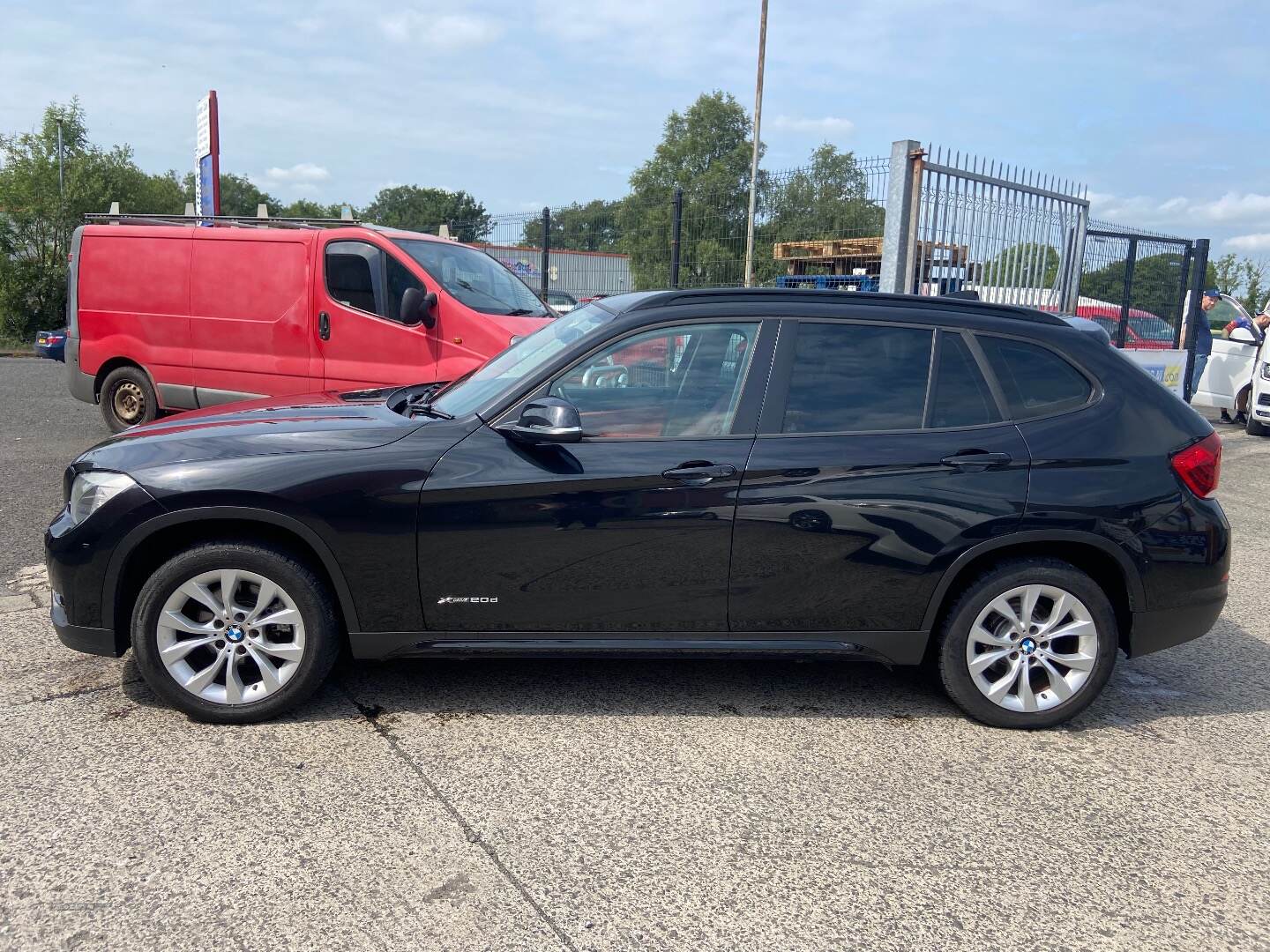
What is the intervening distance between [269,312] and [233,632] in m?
5.61

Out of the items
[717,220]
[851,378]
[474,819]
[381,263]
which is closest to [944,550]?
[851,378]

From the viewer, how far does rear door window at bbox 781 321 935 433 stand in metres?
3.94

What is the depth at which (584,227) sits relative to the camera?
45.1 ft

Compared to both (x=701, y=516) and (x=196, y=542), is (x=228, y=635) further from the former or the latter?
(x=701, y=516)

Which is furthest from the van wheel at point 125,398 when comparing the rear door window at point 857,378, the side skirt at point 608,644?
the rear door window at point 857,378

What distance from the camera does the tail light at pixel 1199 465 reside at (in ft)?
13.1

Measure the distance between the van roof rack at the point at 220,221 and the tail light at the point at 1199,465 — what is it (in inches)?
290

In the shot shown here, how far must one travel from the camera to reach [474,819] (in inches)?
125

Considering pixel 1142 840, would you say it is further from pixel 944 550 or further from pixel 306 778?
pixel 306 778

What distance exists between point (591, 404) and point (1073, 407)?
1991mm

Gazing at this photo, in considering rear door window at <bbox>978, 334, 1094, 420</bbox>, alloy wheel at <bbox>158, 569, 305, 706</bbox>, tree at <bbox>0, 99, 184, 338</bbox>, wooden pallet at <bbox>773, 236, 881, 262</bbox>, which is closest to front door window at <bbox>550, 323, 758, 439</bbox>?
rear door window at <bbox>978, 334, 1094, 420</bbox>

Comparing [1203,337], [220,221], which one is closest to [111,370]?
[220,221]

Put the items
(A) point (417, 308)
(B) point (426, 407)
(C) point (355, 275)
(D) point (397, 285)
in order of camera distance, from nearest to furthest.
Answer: (B) point (426, 407)
(A) point (417, 308)
(D) point (397, 285)
(C) point (355, 275)

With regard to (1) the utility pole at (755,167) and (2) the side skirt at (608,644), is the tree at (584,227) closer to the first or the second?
(1) the utility pole at (755,167)
